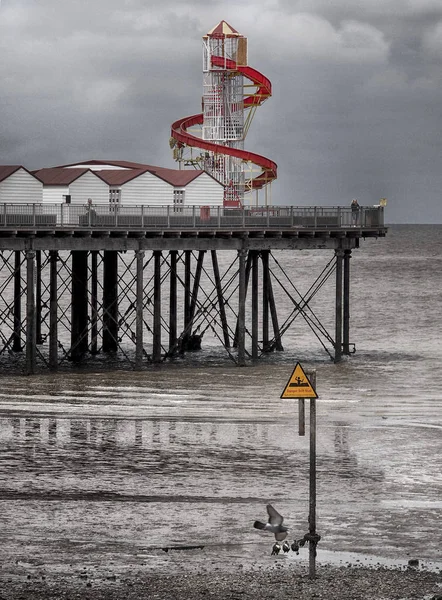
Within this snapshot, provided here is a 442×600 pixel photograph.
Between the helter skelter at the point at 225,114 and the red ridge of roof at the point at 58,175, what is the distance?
6.62 metres

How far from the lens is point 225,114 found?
5300cm

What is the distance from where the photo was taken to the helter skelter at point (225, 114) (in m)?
51.6

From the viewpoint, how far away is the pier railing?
1638 inches

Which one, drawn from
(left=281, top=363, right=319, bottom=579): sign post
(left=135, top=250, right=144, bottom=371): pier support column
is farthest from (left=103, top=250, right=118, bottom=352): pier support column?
(left=281, top=363, right=319, bottom=579): sign post

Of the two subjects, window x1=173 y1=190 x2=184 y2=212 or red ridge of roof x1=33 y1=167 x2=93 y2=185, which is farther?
window x1=173 y1=190 x2=184 y2=212

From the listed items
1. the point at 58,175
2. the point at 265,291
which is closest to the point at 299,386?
the point at 58,175

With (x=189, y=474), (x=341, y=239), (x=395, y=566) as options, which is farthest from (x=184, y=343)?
(x=395, y=566)

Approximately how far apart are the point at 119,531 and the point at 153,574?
2430mm

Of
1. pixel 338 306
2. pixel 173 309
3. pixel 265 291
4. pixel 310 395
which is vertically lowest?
pixel 173 309

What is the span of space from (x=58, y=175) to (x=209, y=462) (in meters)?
22.2

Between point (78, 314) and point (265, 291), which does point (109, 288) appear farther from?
point (265, 291)

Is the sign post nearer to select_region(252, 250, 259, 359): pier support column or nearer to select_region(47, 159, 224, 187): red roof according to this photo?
select_region(252, 250, 259, 359): pier support column

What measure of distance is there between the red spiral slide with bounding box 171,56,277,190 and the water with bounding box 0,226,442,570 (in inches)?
355

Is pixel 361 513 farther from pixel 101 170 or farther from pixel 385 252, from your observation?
pixel 385 252
